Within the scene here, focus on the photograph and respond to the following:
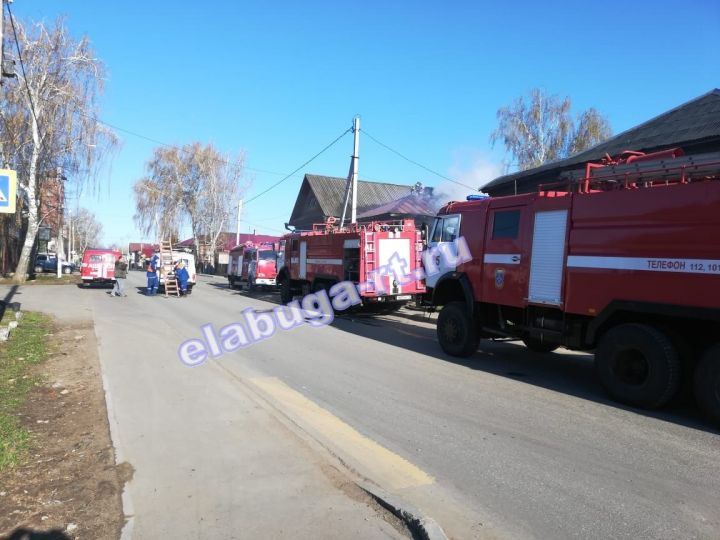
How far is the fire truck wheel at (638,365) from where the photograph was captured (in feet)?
20.0

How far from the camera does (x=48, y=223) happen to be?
4588 cm

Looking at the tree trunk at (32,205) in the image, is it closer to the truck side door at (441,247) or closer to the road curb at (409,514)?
the truck side door at (441,247)

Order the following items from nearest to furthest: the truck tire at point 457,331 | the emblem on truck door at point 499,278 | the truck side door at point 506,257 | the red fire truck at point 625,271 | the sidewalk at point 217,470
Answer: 1. the sidewalk at point 217,470
2. the red fire truck at point 625,271
3. the truck side door at point 506,257
4. the emblem on truck door at point 499,278
5. the truck tire at point 457,331

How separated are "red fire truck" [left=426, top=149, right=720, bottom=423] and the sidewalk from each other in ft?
13.9

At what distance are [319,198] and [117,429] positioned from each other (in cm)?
3081

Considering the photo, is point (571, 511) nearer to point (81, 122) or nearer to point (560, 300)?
point (560, 300)

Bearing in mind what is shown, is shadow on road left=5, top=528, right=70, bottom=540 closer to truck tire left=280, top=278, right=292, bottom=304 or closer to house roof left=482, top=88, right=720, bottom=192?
house roof left=482, top=88, right=720, bottom=192

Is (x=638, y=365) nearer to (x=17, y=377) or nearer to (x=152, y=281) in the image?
(x=17, y=377)

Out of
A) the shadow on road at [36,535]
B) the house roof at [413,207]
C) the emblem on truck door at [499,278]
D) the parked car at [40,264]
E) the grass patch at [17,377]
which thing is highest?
the house roof at [413,207]

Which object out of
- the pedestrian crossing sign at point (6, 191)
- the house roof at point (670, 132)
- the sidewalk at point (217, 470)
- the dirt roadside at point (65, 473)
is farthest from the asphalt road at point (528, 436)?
the house roof at point (670, 132)

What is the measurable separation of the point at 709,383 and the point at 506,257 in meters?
3.48

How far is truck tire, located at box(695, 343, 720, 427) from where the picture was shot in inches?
224

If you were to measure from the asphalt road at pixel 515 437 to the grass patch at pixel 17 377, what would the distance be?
6.70ft

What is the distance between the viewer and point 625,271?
6645mm
